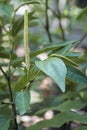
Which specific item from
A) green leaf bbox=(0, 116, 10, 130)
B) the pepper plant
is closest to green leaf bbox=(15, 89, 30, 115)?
the pepper plant

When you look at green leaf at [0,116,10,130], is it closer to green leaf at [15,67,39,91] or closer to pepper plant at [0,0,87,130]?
pepper plant at [0,0,87,130]

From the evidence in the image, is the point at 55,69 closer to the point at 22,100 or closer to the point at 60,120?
the point at 22,100

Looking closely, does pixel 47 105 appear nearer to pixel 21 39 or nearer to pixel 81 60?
pixel 21 39

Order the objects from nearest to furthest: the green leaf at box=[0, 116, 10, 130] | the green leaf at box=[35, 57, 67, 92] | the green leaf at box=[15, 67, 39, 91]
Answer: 1. the green leaf at box=[35, 57, 67, 92]
2. the green leaf at box=[15, 67, 39, 91]
3. the green leaf at box=[0, 116, 10, 130]

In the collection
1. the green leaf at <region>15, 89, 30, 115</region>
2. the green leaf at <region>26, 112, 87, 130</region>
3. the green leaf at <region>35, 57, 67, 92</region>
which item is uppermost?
the green leaf at <region>35, 57, 67, 92</region>

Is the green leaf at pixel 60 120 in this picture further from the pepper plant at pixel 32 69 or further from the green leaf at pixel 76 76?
the green leaf at pixel 76 76

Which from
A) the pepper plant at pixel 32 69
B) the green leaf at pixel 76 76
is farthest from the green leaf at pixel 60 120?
the green leaf at pixel 76 76

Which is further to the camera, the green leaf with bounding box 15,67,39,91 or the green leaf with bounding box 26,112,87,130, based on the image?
the green leaf with bounding box 26,112,87,130

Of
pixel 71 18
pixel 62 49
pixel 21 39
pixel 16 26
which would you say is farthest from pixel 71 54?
pixel 71 18

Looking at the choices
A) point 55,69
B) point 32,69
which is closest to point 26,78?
point 32,69
